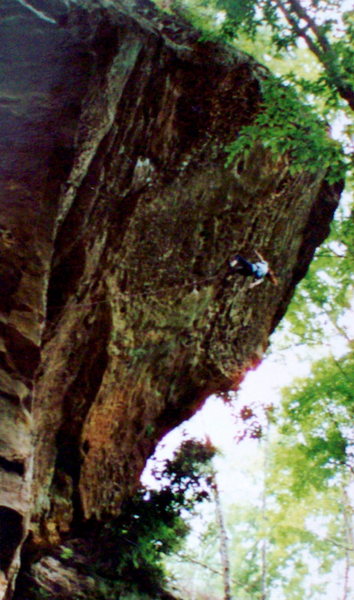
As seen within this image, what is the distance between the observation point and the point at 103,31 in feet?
21.1

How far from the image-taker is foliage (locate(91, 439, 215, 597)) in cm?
1054

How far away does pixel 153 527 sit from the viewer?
1094 centimetres

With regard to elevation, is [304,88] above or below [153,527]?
above

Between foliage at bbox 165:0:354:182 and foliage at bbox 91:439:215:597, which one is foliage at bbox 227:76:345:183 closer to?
foliage at bbox 165:0:354:182

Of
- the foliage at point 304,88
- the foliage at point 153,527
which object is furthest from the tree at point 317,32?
the foliage at point 153,527

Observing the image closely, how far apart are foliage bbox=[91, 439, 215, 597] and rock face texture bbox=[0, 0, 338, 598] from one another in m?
2.28

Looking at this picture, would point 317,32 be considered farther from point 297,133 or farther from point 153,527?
point 153,527

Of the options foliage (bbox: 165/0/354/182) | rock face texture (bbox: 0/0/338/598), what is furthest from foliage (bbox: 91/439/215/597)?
foliage (bbox: 165/0/354/182)

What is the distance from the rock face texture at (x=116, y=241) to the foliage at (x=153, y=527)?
228 centimetres

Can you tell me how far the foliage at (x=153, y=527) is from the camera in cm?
1054

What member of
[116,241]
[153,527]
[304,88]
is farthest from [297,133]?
[153,527]

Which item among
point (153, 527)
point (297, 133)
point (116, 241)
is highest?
point (297, 133)

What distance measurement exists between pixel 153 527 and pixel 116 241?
25.0 ft

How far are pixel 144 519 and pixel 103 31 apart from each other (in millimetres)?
10699
